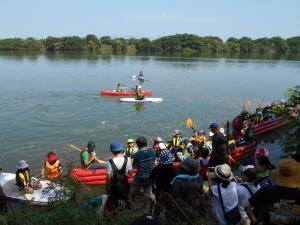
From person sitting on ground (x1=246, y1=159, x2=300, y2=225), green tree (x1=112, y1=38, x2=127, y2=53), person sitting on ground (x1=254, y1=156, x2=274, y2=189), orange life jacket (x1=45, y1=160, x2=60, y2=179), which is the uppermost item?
green tree (x1=112, y1=38, x2=127, y2=53)

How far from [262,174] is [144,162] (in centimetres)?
201

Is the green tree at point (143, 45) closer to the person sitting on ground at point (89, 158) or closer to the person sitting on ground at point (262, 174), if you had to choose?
the person sitting on ground at point (89, 158)

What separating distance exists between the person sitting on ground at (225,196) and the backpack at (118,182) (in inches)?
69.1

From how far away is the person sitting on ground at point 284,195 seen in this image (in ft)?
12.6

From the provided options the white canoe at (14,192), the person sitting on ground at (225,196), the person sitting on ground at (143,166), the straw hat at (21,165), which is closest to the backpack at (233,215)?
the person sitting on ground at (225,196)

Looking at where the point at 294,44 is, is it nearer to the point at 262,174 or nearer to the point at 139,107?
the point at 139,107

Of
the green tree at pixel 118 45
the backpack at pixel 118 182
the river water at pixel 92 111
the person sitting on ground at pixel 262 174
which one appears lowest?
the river water at pixel 92 111

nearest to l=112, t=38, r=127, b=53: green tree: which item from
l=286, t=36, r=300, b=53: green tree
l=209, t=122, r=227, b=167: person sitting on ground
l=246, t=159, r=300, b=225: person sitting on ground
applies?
l=286, t=36, r=300, b=53: green tree

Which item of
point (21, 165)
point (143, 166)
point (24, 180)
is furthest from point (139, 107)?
point (143, 166)

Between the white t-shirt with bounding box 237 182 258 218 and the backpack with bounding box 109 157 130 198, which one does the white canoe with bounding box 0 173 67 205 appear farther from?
the white t-shirt with bounding box 237 182 258 218

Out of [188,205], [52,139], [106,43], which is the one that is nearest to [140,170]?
[188,205]

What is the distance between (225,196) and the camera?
4.48 metres

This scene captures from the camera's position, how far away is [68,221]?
471 centimetres

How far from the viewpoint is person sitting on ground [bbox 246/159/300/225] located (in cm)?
383
